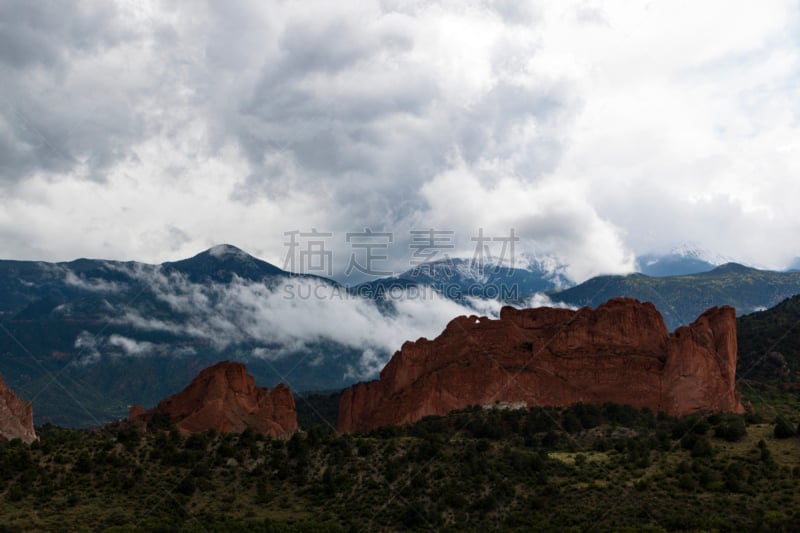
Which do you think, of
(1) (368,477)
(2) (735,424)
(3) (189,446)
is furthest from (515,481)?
(3) (189,446)

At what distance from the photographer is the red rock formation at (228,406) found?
397 feet

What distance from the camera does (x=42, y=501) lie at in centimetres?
6644

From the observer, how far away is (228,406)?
4916 inches

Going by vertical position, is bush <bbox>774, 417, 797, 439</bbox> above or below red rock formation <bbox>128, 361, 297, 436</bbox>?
above

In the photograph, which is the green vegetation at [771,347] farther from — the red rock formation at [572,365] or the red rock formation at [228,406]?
the red rock formation at [228,406]

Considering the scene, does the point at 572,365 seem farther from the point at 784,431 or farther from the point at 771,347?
the point at 784,431

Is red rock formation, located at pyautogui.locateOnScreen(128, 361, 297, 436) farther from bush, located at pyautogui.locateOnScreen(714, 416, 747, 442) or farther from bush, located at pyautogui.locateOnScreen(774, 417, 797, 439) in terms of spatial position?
bush, located at pyautogui.locateOnScreen(774, 417, 797, 439)

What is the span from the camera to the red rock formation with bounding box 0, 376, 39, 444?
91.8 metres

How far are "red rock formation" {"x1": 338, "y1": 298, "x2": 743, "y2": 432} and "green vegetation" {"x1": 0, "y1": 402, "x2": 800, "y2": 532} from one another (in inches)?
1698

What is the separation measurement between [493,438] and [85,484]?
182ft

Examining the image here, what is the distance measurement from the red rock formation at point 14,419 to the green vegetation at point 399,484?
9737 mm

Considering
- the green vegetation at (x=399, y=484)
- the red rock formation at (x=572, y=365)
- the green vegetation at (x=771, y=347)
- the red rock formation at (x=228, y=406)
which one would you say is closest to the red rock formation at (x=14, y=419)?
the green vegetation at (x=399, y=484)

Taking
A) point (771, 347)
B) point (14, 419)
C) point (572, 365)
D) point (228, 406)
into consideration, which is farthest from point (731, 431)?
point (14, 419)

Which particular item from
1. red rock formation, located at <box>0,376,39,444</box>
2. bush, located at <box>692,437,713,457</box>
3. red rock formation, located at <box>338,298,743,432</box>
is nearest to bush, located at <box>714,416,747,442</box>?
bush, located at <box>692,437,713,457</box>
